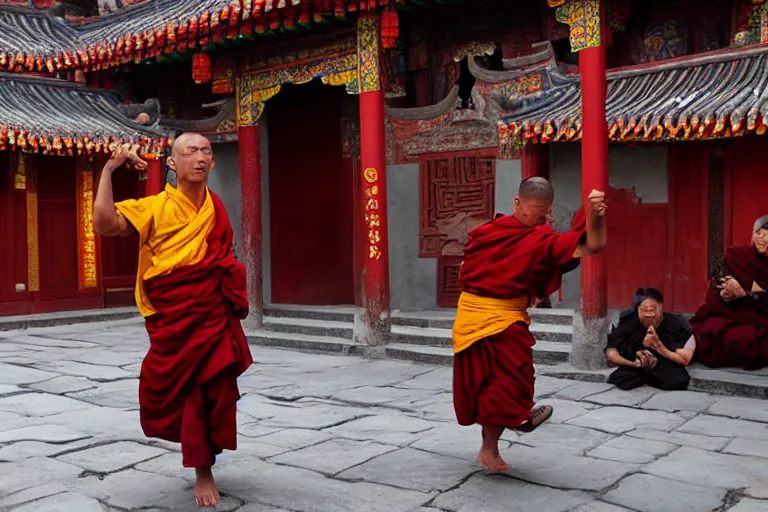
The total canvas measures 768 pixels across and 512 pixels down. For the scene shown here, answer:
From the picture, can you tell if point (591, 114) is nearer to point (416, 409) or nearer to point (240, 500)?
point (416, 409)

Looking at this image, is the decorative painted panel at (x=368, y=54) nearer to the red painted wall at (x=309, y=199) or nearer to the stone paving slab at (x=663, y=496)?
the red painted wall at (x=309, y=199)

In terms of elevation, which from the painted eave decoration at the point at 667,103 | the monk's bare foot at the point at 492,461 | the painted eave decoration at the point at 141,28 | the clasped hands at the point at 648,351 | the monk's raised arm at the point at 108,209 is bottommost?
the monk's bare foot at the point at 492,461

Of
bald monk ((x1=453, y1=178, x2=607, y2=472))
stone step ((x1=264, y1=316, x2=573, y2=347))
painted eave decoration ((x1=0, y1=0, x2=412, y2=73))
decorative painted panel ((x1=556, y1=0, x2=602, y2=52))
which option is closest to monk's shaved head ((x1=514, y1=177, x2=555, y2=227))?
bald monk ((x1=453, y1=178, x2=607, y2=472))

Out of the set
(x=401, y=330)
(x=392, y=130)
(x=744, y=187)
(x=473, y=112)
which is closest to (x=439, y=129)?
(x=473, y=112)

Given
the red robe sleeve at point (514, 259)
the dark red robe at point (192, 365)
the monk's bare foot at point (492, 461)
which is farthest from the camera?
the monk's bare foot at point (492, 461)

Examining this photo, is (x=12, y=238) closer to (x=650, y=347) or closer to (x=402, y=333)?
(x=402, y=333)

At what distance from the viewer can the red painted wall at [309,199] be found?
34.7ft

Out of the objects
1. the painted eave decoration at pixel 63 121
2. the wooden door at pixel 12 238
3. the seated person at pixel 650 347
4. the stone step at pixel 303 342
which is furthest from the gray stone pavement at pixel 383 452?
the wooden door at pixel 12 238

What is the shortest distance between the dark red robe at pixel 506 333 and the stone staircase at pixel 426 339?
2.72 m

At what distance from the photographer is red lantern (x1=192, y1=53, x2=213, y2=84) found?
9.59 m

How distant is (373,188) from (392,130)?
1891 millimetres

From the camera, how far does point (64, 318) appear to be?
11.2 meters

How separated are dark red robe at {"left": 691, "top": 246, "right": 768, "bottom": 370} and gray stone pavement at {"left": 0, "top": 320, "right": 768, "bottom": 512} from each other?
1.86 ft

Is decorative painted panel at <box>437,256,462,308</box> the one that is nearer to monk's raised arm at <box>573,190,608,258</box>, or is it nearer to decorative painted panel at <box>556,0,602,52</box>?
decorative painted panel at <box>556,0,602,52</box>
